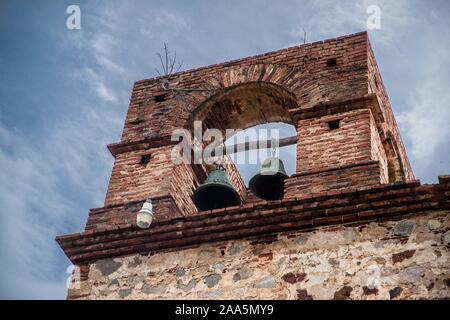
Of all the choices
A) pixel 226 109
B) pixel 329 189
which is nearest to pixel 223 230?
pixel 329 189

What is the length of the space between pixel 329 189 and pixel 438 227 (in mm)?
1230

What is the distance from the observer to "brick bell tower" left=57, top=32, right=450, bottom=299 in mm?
6676

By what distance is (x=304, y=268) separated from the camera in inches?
268

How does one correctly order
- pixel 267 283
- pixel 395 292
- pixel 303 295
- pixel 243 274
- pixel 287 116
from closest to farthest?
pixel 395 292 < pixel 303 295 < pixel 267 283 < pixel 243 274 < pixel 287 116

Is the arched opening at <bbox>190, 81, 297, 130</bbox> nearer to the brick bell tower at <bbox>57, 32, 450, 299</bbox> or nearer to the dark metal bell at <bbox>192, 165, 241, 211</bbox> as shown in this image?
the brick bell tower at <bbox>57, 32, 450, 299</bbox>

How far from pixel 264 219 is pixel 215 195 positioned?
3.96 ft

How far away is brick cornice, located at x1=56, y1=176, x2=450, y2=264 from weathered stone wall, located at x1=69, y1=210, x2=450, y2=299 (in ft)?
0.27

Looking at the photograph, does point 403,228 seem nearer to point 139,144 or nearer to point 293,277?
point 293,277

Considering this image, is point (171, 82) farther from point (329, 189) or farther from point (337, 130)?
point (329, 189)

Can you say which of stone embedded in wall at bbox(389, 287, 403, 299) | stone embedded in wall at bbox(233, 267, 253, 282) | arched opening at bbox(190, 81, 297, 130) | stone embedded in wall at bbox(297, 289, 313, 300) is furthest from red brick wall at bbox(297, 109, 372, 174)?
stone embedded in wall at bbox(389, 287, 403, 299)

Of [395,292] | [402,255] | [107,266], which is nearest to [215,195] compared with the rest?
[107,266]

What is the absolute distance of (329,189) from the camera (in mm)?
7551

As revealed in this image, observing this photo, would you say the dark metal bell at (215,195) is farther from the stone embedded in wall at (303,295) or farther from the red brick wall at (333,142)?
Answer: the stone embedded in wall at (303,295)
